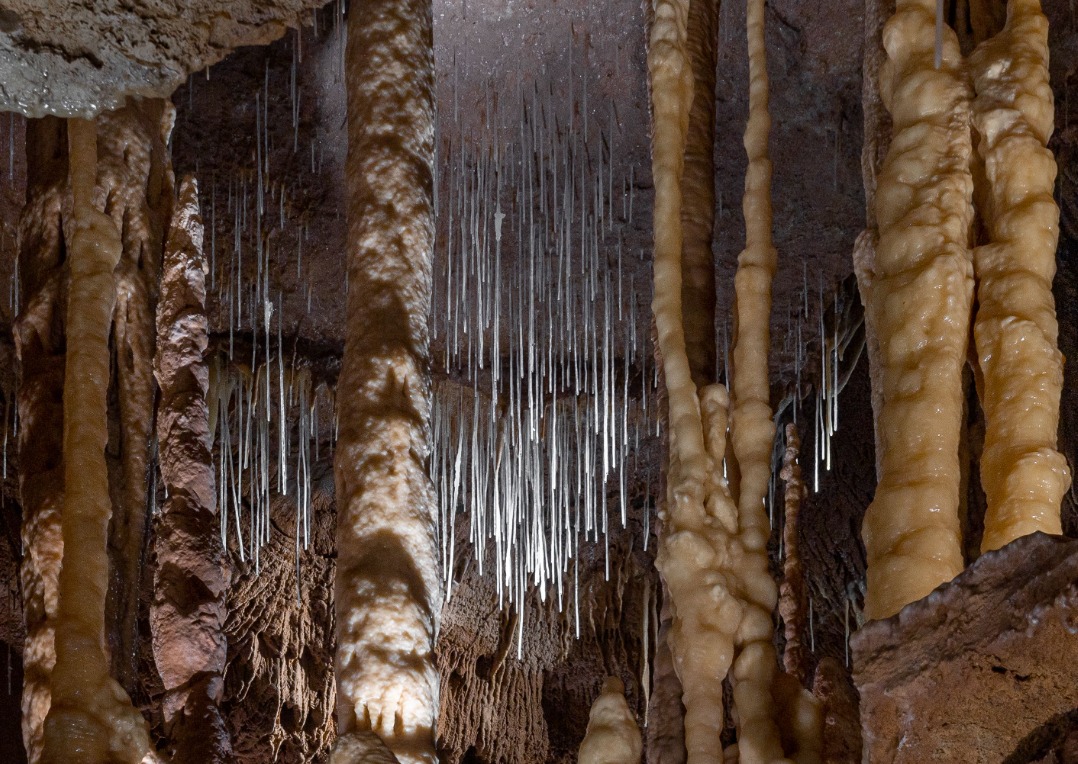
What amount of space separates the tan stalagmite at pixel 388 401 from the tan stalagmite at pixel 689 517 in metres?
1.57

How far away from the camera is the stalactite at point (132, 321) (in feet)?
19.5

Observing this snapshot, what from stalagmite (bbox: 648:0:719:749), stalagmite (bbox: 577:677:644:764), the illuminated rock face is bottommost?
stalagmite (bbox: 577:677:644:764)

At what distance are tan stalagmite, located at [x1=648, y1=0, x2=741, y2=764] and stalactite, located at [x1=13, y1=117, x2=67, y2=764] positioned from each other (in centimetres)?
267

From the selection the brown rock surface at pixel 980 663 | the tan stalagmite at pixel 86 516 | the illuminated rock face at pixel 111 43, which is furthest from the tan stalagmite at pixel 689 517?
the tan stalagmite at pixel 86 516

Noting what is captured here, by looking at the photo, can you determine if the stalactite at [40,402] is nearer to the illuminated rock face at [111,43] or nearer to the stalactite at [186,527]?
the illuminated rock face at [111,43]

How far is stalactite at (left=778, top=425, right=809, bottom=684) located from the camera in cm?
672

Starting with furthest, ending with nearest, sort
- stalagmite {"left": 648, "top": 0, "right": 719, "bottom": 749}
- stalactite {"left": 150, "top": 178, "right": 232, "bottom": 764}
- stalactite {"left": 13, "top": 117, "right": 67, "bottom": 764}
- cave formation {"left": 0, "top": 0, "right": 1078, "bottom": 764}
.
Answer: stalactite {"left": 150, "top": 178, "right": 232, "bottom": 764} → stalactite {"left": 13, "top": 117, "right": 67, "bottom": 764} → stalagmite {"left": 648, "top": 0, "right": 719, "bottom": 749} → cave formation {"left": 0, "top": 0, "right": 1078, "bottom": 764}

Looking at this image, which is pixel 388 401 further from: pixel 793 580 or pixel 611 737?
pixel 793 580

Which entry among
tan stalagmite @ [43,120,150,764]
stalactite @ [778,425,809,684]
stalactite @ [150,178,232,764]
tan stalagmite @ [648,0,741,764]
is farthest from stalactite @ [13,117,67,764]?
stalactite @ [778,425,809,684]

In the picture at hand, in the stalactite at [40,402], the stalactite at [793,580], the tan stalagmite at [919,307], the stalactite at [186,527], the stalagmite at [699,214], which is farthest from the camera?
→ the stalactite at [793,580]

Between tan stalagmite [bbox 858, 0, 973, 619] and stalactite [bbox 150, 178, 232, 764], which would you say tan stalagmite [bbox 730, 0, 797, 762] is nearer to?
tan stalagmite [bbox 858, 0, 973, 619]

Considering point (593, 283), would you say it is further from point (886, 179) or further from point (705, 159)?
point (886, 179)

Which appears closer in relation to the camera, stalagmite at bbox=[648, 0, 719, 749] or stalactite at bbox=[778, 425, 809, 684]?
stalagmite at bbox=[648, 0, 719, 749]

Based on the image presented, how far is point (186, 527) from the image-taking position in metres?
6.76
